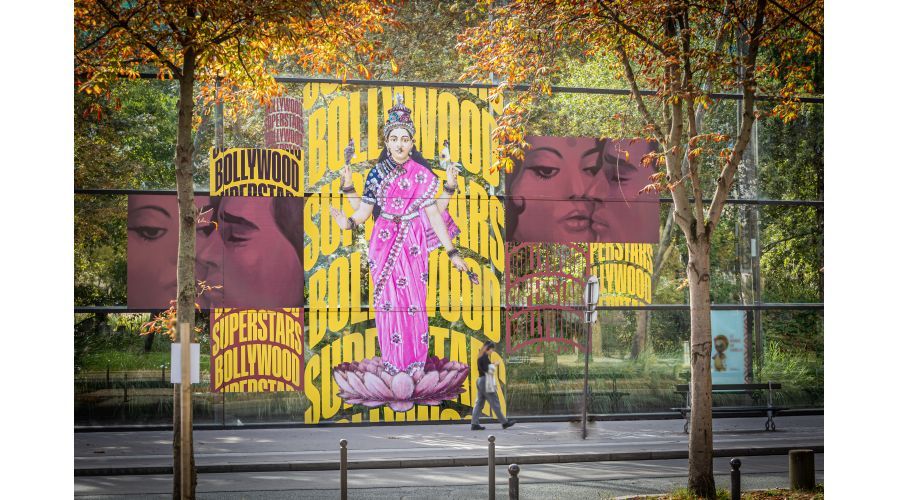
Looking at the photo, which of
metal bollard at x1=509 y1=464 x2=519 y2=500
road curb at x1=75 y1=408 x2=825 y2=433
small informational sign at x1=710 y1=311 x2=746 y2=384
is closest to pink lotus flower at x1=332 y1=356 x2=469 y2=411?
road curb at x1=75 y1=408 x2=825 y2=433

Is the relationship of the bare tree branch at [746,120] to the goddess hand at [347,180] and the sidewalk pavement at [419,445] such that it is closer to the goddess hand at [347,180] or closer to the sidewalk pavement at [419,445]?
the sidewalk pavement at [419,445]

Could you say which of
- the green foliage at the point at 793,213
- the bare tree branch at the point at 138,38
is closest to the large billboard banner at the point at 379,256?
the green foliage at the point at 793,213

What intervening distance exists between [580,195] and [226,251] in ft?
21.4

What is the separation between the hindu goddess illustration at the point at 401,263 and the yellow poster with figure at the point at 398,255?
0.02 m

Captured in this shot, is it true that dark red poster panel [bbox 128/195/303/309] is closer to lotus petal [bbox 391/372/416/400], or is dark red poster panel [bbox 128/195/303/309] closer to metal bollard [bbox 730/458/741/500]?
lotus petal [bbox 391/372/416/400]

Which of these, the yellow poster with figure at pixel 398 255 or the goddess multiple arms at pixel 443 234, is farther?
the goddess multiple arms at pixel 443 234

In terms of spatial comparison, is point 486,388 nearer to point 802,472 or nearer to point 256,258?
point 256,258

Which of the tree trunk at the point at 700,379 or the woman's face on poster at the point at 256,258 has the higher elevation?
the woman's face on poster at the point at 256,258

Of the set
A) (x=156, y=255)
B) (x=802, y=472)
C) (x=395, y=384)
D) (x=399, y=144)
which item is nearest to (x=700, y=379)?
(x=802, y=472)

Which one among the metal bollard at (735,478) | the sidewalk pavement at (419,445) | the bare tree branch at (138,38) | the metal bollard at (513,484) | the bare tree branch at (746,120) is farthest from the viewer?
the sidewalk pavement at (419,445)

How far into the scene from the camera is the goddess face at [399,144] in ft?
57.1

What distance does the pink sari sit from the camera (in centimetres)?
1712

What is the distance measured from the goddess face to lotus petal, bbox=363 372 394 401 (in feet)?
12.7

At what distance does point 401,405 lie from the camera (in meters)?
17.1
